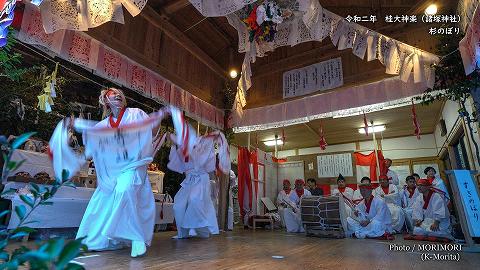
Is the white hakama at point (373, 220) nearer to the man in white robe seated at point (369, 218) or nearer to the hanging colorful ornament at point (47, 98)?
the man in white robe seated at point (369, 218)

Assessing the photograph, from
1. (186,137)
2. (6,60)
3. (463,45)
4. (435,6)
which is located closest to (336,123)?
(435,6)

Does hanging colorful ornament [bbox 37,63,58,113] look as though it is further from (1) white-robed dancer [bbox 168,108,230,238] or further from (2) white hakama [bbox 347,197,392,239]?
(2) white hakama [bbox 347,197,392,239]

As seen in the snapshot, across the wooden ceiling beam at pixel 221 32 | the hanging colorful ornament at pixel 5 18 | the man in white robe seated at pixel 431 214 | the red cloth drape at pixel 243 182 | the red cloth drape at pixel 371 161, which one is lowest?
the man in white robe seated at pixel 431 214

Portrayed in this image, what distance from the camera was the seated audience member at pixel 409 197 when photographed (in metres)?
6.45

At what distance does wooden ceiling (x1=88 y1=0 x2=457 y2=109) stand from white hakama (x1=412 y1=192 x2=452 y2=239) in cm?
264

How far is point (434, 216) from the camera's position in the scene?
503 cm

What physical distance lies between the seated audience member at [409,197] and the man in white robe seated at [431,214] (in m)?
0.93

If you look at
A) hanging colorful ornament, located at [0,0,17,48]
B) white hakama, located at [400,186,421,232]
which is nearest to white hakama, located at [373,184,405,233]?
white hakama, located at [400,186,421,232]

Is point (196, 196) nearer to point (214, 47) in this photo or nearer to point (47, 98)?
point (47, 98)

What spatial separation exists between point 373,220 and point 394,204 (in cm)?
209

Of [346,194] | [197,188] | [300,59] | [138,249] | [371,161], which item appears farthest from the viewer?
[371,161]

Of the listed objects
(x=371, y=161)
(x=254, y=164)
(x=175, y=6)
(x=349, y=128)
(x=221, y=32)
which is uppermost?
(x=221, y=32)

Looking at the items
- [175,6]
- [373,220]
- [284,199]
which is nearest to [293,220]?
[284,199]

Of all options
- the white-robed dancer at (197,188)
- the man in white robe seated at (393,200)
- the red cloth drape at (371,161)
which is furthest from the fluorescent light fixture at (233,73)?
the red cloth drape at (371,161)
